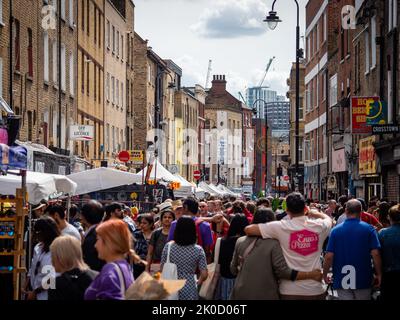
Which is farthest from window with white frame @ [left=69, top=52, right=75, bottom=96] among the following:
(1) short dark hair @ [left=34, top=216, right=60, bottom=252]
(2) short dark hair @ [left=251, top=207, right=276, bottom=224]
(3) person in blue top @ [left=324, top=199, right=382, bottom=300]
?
(2) short dark hair @ [left=251, top=207, right=276, bottom=224]

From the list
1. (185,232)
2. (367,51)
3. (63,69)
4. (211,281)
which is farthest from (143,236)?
(63,69)

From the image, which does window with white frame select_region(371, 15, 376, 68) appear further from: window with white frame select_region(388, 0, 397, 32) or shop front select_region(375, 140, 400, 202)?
shop front select_region(375, 140, 400, 202)

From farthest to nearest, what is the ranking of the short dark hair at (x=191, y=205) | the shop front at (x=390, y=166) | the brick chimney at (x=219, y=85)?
the brick chimney at (x=219, y=85) → the shop front at (x=390, y=166) → the short dark hair at (x=191, y=205)

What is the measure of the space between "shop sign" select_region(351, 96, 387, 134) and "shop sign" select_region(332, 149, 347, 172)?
11586 millimetres

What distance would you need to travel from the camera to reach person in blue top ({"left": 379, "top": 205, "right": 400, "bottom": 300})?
13.3 meters

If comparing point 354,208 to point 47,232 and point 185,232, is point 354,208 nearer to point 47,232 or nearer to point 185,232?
point 185,232

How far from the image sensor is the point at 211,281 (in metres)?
13.1

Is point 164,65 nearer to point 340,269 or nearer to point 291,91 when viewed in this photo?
point 291,91

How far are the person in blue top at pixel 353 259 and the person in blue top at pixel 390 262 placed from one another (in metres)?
0.28

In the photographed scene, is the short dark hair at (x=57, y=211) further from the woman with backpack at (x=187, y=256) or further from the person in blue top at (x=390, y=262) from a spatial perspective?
the person in blue top at (x=390, y=262)

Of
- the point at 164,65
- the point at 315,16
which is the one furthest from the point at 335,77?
the point at 164,65

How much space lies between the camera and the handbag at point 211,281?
12766 mm

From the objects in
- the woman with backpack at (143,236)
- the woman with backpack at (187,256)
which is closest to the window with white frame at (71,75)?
the woman with backpack at (143,236)

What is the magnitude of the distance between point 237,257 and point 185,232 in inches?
46.3
